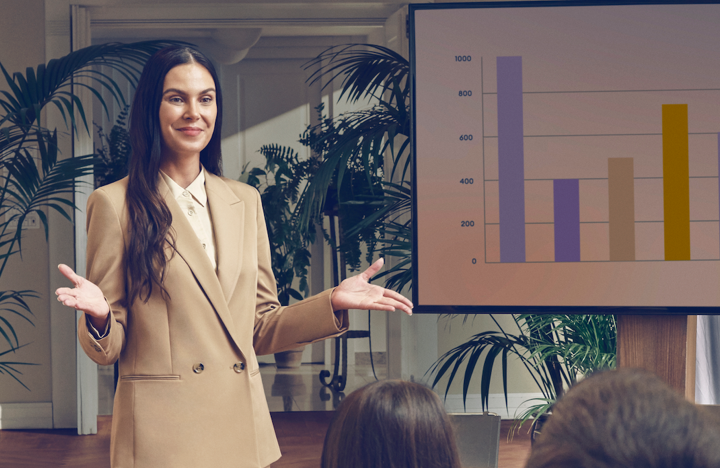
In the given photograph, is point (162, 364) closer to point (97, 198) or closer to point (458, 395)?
point (97, 198)

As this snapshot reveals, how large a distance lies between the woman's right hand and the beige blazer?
0.07 ft

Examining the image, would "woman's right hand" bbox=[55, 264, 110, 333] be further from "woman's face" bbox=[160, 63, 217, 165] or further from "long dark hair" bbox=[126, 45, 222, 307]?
"woman's face" bbox=[160, 63, 217, 165]

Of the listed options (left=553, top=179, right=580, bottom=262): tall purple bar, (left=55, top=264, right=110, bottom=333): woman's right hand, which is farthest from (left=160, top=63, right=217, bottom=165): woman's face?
(left=553, top=179, right=580, bottom=262): tall purple bar

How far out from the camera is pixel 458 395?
11.8ft

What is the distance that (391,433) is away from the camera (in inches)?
29.4

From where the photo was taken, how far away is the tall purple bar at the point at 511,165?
1.77 metres

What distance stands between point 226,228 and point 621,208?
3.64ft

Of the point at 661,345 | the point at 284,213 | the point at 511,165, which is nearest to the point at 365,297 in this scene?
the point at 511,165

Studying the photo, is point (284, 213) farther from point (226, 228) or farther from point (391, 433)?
point (391, 433)

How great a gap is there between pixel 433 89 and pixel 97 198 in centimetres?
106

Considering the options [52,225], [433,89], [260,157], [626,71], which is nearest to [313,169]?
[260,157]

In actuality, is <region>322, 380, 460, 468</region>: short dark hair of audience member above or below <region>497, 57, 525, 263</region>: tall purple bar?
below

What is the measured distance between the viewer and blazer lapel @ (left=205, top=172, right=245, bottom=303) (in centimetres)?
113

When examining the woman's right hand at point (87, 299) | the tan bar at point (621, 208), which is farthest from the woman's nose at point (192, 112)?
the tan bar at point (621, 208)
